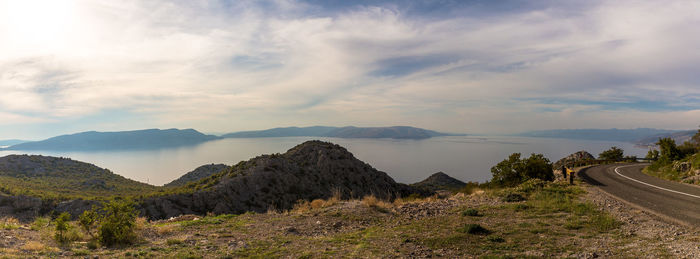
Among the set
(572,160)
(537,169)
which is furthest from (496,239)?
(572,160)

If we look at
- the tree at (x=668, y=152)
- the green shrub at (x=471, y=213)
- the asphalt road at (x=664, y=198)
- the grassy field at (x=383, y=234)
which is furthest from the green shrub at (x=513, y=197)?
the tree at (x=668, y=152)

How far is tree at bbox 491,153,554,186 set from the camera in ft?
→ 76.7

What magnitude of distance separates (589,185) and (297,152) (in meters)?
39.4

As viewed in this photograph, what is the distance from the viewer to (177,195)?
30359 mm

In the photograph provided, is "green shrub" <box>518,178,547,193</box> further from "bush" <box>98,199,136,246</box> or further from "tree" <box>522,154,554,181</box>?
"bush" <box>98,199,136,246</box>

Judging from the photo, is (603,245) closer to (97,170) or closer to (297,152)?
(297,152)

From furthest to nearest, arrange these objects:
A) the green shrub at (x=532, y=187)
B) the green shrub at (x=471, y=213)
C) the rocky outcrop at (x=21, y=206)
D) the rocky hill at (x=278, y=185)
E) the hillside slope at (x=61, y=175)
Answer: the hillside slope at (x=61, y=175), the rocky hill at (x=278, y=185), the rocky outcrop at (x=21, y=206), the green shrub at (x=532, y=187), the green shrub at (x=471, y=213)

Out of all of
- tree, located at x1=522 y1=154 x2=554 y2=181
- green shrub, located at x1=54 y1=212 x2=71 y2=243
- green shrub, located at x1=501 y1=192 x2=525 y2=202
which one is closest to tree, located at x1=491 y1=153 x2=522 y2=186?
tree, located at x1=522 y1=154 x2=554 y2=181

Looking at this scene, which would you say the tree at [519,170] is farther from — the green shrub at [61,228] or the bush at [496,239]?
the green shrub at [61,228]

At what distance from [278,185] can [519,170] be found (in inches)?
1070

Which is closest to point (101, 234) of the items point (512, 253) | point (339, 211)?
point (339, 211)

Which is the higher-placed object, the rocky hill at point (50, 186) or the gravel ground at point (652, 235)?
the gravel ground at point (652, 235)

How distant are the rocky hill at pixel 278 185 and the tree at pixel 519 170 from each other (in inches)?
375

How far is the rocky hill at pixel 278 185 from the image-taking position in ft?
97.8
